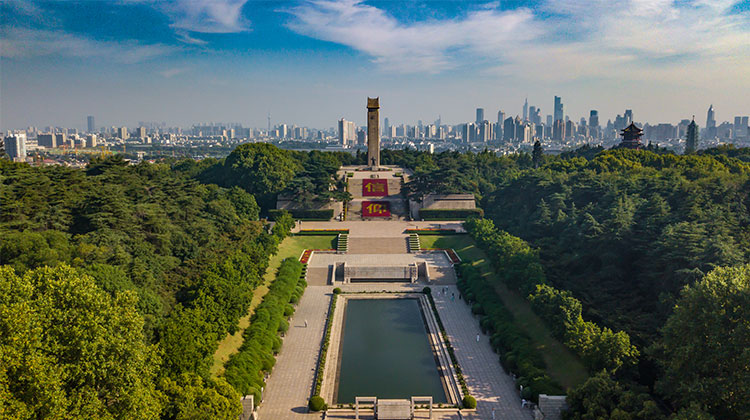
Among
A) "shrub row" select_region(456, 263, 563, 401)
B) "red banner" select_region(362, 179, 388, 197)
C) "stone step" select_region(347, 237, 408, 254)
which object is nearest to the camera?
"shrub row" select_region(456, 263, 563, 401)

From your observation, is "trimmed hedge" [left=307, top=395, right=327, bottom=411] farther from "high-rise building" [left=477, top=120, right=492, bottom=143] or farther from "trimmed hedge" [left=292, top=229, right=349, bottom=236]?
"high-rise building" [left=477, top=120, right=492, bottom=143]

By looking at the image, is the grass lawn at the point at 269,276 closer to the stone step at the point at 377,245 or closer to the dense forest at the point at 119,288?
the dense forest at the point at 119,288

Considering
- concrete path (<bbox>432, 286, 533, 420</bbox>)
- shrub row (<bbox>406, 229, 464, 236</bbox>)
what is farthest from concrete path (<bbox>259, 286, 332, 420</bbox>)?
shrub row (<bbox>406, 229, 464, 236</bbox>)

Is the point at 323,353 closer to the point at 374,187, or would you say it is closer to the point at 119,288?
the point at 119,288

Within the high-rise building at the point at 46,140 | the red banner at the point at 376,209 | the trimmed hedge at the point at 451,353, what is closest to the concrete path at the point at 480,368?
the trimmed hedge at the point at 451,353

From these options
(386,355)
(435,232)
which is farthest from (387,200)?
(386,355)

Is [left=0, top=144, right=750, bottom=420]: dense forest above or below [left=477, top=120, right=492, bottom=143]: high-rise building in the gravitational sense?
below

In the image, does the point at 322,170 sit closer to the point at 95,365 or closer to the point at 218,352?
the point at 218,352

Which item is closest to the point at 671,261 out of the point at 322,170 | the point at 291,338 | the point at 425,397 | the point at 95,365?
the point at 425,397
